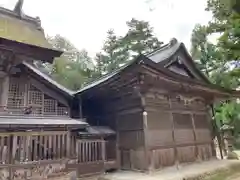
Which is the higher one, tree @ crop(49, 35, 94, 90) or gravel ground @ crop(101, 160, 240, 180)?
tree @ crop(49, 35, 94, 90)

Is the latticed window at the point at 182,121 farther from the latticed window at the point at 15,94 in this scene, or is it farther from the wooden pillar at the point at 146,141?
the latticed window at the point at 15,94

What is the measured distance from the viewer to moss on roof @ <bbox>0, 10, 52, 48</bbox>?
336 inches

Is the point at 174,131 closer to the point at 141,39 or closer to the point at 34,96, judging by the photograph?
the point at 34,96

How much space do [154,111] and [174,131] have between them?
169 cm

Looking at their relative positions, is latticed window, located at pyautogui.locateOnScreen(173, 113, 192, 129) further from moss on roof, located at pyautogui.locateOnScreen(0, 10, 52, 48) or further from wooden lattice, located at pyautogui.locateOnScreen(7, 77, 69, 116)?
moss on roof, located at pyautogui.locateOnScreen(0, 10, 52, 48)

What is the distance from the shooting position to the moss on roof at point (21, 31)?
852 centimetres

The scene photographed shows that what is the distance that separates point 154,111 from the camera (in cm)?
1108

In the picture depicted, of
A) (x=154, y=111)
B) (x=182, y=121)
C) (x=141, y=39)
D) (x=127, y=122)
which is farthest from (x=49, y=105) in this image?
(x=141, y=39)

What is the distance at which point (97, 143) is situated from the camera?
1083cm

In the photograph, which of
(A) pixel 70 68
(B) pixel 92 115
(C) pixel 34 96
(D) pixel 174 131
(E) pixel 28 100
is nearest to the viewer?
(E) pixel 28 100

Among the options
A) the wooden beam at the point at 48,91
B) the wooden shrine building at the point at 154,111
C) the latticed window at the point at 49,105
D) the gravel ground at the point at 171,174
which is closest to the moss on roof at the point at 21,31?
the wooden beam at the point at 48,91

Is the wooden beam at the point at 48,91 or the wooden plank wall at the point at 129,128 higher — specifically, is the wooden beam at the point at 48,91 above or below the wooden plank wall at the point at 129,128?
above

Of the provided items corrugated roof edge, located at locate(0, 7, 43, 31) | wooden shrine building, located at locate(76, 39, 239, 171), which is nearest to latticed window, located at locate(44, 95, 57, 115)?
wooden shrine building, located at locate(76, 39, 239, 171)

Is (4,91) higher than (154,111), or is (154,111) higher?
(4,91)
